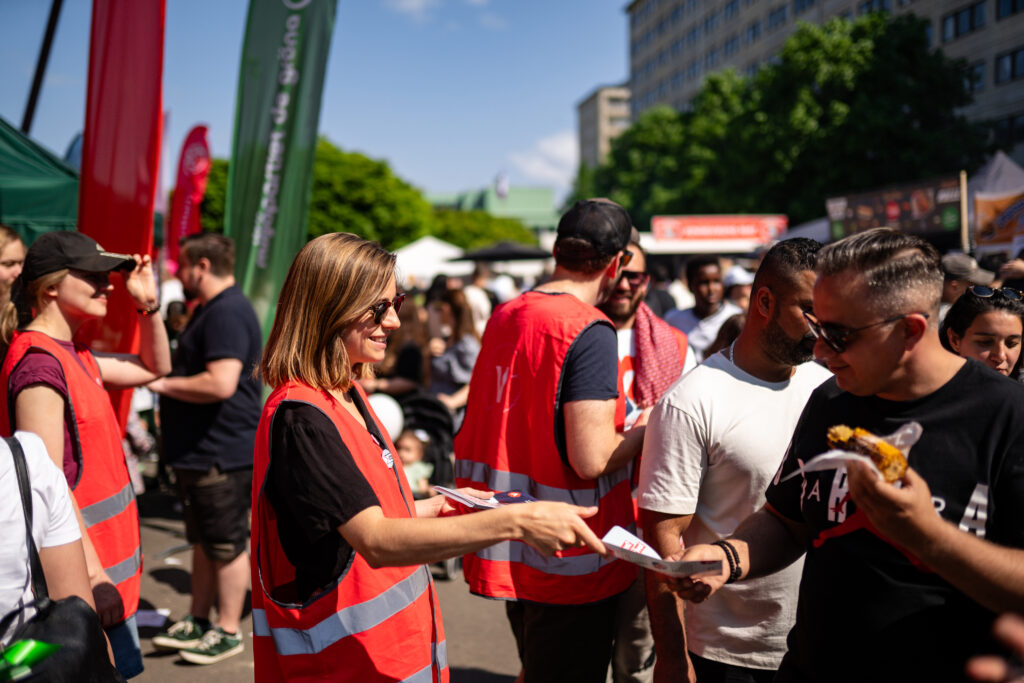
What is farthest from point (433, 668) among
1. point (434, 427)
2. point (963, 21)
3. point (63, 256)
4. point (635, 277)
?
point (963, 21)

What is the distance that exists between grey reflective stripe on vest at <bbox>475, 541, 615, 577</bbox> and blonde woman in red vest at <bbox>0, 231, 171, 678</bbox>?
129cm

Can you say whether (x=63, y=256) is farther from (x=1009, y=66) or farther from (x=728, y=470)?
(x=1009, y=66)

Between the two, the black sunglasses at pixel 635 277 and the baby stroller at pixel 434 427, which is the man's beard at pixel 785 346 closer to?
the black sunglasses at pixel 635 277

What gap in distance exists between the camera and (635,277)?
386 centimetres

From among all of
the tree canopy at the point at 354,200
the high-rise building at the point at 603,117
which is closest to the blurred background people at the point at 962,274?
the tree canopy at the point at 354,200

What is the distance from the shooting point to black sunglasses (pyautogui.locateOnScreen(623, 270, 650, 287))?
382cm

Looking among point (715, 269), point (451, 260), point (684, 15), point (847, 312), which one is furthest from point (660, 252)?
point (684, 15)

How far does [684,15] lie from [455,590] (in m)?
73.6

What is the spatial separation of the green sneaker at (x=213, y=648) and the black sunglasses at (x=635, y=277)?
9.87 feet

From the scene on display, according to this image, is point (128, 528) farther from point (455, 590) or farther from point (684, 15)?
point (684, 15)

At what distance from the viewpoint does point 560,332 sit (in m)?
2.74

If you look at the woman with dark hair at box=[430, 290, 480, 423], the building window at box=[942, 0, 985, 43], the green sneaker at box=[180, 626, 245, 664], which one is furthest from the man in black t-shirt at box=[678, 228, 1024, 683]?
the building window at box=[942, 0, 985, 43]

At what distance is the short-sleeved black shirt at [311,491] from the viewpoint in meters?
1.85

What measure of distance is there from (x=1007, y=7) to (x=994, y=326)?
1554 inches
